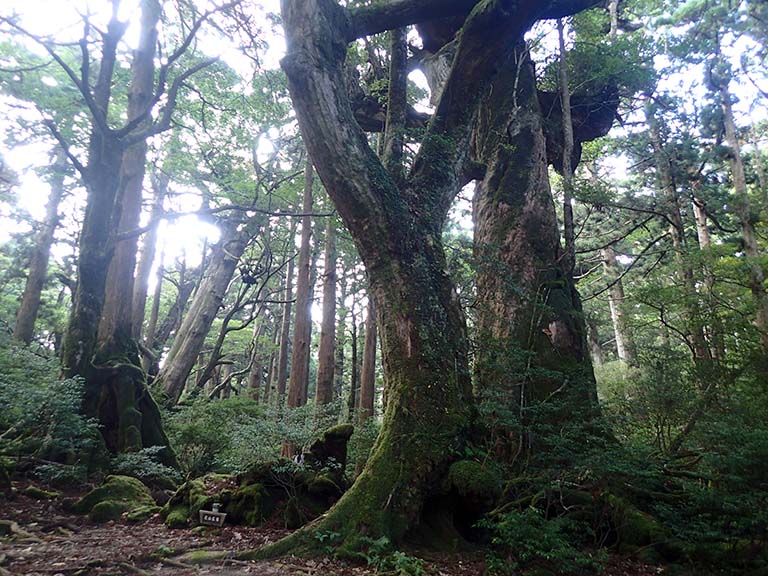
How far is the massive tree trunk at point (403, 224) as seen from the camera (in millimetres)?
4551

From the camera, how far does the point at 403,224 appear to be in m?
5.76

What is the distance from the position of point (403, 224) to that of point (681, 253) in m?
6.27

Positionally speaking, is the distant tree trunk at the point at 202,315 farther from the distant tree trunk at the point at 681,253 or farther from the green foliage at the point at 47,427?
the distant tree trunk at the point at 681,253

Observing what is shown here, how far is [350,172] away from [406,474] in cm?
351

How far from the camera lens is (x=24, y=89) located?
9773 mm

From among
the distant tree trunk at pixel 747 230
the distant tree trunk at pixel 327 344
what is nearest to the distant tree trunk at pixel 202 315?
the distant tree trunk at pixel 327 344

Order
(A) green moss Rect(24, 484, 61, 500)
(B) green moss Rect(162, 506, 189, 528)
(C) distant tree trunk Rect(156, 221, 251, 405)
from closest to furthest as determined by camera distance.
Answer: (B) green moss Rect(162, 506, 189, 528) < (A) green moss Rect(24, 484, 61, 500) < (C) distant tree trunk Rect(156, 221, 251, 405)

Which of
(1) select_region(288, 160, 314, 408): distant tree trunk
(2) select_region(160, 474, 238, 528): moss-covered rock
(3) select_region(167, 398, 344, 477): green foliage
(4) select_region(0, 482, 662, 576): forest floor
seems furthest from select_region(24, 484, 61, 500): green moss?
(1) select_region(288, 160, 314, 408): distant tree trunk

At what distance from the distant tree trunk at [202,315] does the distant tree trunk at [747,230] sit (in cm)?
1166

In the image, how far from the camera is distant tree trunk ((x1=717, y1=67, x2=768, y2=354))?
8502 mm

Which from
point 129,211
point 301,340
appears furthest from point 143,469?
point 129,211

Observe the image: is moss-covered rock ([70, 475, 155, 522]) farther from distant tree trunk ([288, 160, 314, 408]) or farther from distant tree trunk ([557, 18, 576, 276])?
distant tree trunk ([557, 18, 576, 276])

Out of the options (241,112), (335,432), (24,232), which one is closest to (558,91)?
(241,112)

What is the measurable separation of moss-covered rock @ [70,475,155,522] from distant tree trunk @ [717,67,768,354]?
875 centimetres
